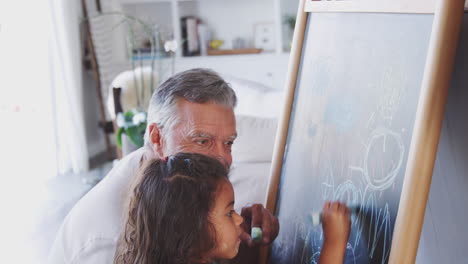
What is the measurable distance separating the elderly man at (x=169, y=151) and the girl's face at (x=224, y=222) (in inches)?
8.2

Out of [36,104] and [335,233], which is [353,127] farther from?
[36,104]

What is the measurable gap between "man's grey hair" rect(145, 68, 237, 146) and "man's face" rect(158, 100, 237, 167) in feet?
0.05

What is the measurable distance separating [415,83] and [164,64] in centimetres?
414

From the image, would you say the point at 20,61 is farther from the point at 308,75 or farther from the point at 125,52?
the point at 308,75

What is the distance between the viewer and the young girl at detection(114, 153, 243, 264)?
0.92 meters

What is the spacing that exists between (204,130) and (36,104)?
2.93 metres

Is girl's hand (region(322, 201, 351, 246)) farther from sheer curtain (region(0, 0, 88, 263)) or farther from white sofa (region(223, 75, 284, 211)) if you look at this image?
sheer curtain (region(0, 0, 88, 263))

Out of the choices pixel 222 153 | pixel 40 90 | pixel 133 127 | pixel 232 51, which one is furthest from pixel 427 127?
pixel 232 51

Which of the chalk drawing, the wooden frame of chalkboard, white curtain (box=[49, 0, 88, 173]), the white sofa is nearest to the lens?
the wooden frame of chalkboard

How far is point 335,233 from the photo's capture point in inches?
36.8

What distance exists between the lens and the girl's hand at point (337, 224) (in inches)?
36.4

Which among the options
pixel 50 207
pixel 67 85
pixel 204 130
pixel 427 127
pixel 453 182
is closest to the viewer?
pixel 427 127

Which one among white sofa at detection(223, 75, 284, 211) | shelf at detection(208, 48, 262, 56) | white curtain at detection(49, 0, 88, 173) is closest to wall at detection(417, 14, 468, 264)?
white sofa at detection(223, 75, 284, 211)

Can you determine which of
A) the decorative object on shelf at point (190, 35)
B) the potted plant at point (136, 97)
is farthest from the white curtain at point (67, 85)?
the decorative object on shelf at point (190, 35)
